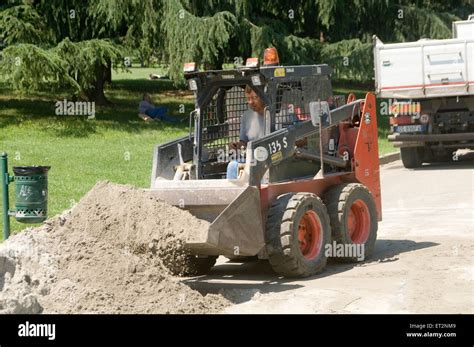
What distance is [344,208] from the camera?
11.8m

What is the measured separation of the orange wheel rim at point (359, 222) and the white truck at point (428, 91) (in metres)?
9.50

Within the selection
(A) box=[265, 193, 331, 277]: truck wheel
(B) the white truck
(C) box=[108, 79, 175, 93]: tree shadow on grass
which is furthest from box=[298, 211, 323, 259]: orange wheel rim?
(C) box=[108, 79, 175, 93]: tree shadow on grass

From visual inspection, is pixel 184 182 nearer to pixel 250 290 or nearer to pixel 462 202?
pixel 250 290

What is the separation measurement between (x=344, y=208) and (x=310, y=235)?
2.10ft

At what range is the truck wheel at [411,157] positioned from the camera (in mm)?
22406

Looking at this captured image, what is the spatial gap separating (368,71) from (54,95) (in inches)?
367

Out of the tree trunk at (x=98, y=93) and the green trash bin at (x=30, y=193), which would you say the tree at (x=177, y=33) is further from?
the green trash bin at (x=30, y=193)

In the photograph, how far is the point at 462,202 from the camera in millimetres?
16297

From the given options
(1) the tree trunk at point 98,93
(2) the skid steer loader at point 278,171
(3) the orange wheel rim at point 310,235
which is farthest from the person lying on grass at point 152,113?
(3) the orange wheel rim at point 310,235

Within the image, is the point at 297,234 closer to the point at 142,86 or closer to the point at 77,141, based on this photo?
the point at 77,141

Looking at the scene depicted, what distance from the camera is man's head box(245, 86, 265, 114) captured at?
11469 mm

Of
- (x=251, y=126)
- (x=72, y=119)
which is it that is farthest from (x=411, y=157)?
(x=251, y=126)

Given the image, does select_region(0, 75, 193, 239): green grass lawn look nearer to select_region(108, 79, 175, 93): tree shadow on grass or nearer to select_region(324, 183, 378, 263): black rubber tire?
select_region(324, 183, 378, 263): black rubber tire
